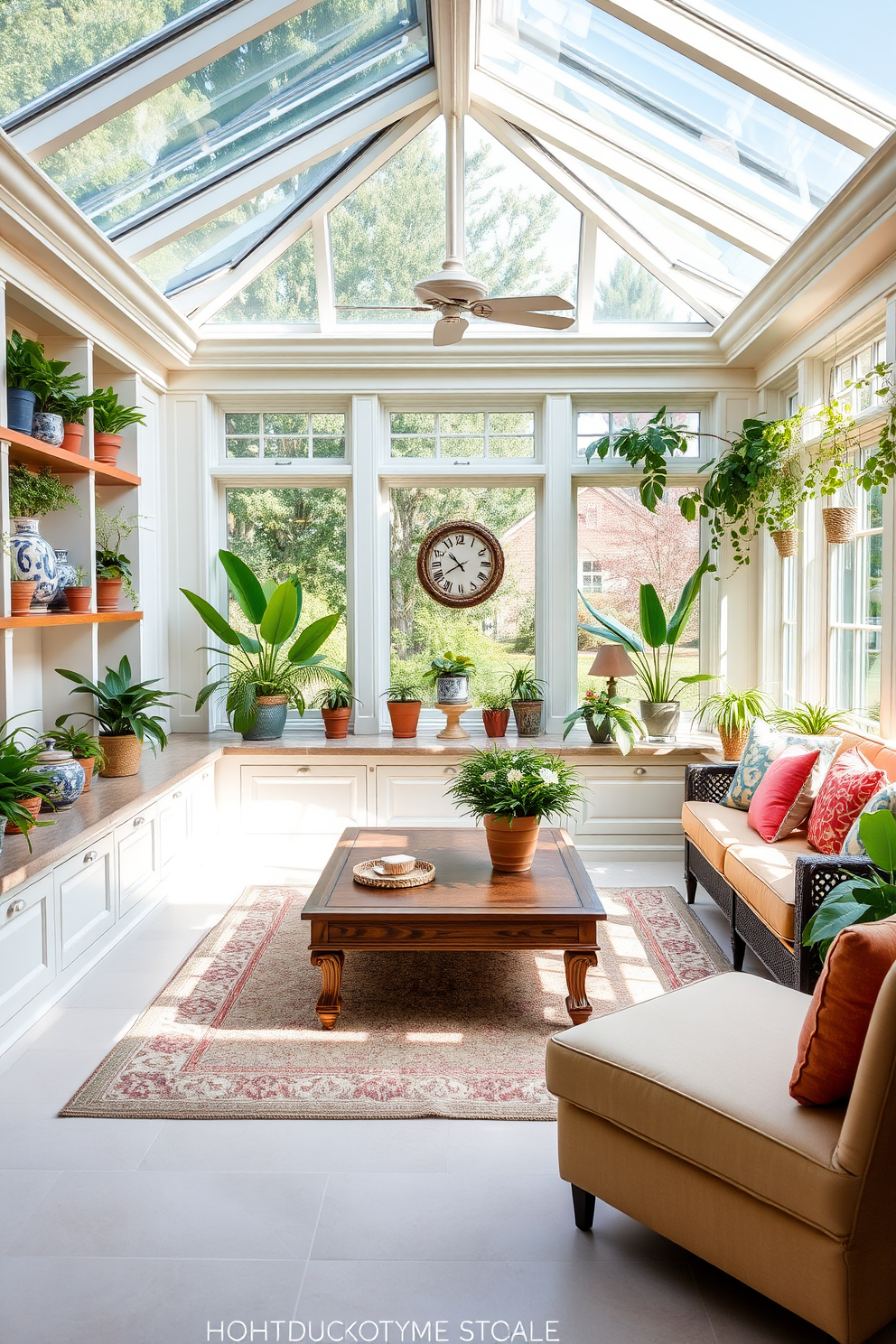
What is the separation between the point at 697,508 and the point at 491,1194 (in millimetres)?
4442

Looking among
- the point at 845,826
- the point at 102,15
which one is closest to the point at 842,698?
the point at 845,826

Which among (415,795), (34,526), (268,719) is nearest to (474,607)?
(415,795)

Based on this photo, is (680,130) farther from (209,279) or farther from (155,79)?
(209,279)

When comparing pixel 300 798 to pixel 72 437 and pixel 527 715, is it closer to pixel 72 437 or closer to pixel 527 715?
pixel 527 715

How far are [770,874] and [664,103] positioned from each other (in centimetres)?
327

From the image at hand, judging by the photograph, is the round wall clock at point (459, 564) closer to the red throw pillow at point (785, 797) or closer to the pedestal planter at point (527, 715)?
the pedestal planter at point (527, 715)

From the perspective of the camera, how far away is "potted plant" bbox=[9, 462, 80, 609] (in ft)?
12.3

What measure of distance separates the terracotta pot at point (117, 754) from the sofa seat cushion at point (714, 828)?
2.78m

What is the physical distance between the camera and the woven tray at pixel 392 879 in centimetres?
340

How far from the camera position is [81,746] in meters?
4.20

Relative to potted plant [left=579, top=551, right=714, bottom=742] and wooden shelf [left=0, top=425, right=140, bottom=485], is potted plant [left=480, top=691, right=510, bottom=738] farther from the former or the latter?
wooden shelf [left=0, top=425, right=140, bottom=485]

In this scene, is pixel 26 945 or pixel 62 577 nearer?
pixel 26 945

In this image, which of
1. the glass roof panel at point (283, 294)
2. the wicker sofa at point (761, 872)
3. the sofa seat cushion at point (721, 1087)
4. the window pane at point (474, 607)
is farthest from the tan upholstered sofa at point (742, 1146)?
the glass roof panel at point (283, 294)

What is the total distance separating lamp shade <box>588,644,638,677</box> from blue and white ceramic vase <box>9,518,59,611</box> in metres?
2.91
